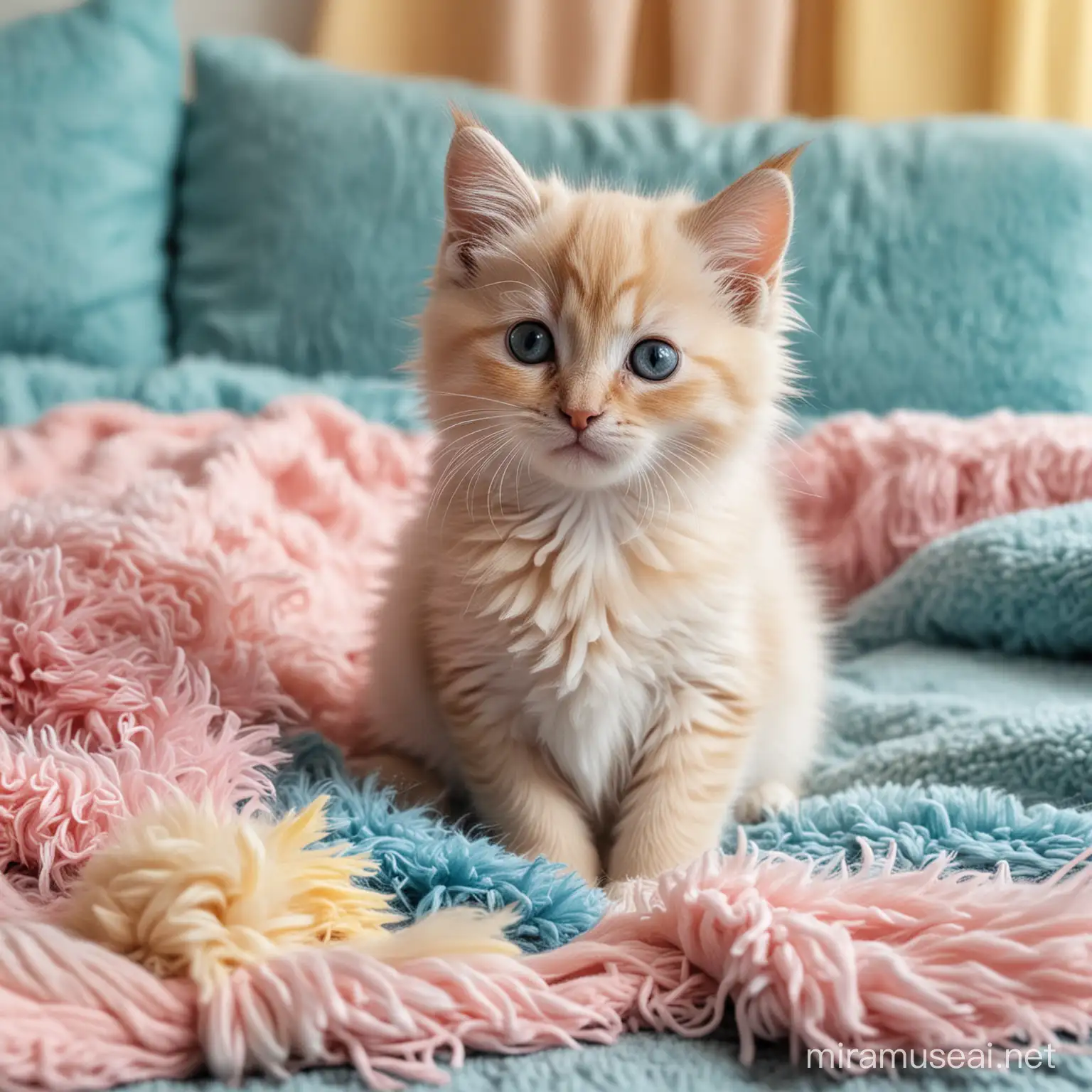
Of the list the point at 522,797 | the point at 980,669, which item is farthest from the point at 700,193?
the point at 522,797

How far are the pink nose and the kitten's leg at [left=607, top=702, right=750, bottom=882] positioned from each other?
1.03ft

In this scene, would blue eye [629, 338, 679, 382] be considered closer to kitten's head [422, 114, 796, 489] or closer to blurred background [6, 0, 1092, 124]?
kitten's head [422, 114, 796, 489]

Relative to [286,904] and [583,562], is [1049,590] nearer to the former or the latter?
[583,562]

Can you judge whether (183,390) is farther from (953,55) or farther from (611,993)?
(953,55)

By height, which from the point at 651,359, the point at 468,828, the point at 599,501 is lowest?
the point at 468,828

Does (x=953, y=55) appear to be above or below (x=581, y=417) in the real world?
above

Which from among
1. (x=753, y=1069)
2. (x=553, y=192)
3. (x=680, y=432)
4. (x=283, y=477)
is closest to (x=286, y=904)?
(x=753, y=1069)

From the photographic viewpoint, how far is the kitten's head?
0.98 meters

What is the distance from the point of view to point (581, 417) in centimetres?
95

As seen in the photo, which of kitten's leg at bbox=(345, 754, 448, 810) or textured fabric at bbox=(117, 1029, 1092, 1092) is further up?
textured fabric at bbox=(117, 1029, 1092, 1092)

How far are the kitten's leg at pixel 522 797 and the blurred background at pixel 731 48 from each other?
1840mm

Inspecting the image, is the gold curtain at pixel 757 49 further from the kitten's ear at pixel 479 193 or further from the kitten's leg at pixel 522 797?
the kitten's leg at pixel 522 797

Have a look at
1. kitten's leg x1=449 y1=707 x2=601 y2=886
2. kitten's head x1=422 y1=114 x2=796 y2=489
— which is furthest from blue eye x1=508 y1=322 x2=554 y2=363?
kitten's leg x1=449 y1=707 x2=601 y2=886

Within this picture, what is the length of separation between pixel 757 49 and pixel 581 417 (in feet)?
5.89
